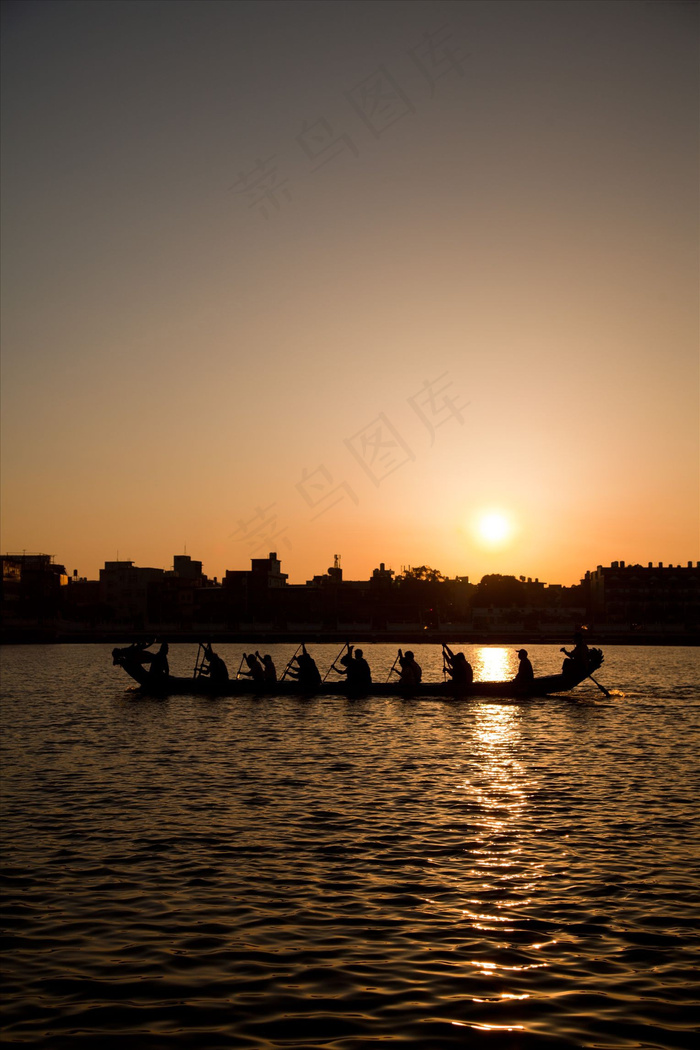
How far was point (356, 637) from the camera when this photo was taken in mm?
134875

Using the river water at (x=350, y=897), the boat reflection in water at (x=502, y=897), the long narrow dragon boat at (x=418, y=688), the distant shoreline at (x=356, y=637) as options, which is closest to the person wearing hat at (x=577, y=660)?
the long narrow dragon boat at (x=418, y=688)

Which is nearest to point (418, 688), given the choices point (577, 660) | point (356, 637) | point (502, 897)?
point (577, 660)

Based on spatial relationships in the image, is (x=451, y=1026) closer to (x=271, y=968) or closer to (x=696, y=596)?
(x=271, y=968)

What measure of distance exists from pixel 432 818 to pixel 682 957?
24.7 feet

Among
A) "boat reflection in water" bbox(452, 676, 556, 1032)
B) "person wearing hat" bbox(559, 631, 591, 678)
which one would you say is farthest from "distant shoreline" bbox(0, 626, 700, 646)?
"boat reflection in water" bbox(452, 676, 556, 1032)

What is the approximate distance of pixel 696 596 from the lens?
188 metres

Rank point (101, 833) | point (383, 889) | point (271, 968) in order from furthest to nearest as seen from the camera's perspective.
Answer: point (101, 833)
point (383, 889)
point (271, 968)

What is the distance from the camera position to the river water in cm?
950

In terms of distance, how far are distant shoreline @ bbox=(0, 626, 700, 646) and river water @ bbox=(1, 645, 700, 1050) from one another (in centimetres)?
10525

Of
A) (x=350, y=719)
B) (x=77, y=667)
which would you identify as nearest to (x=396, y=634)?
(x=77, y=667)

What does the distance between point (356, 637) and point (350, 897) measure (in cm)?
12217

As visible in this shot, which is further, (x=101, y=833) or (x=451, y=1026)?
(x=101, y=833)

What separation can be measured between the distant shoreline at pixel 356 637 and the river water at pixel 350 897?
345 ft

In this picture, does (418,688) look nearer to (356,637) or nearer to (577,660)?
(577,660)
